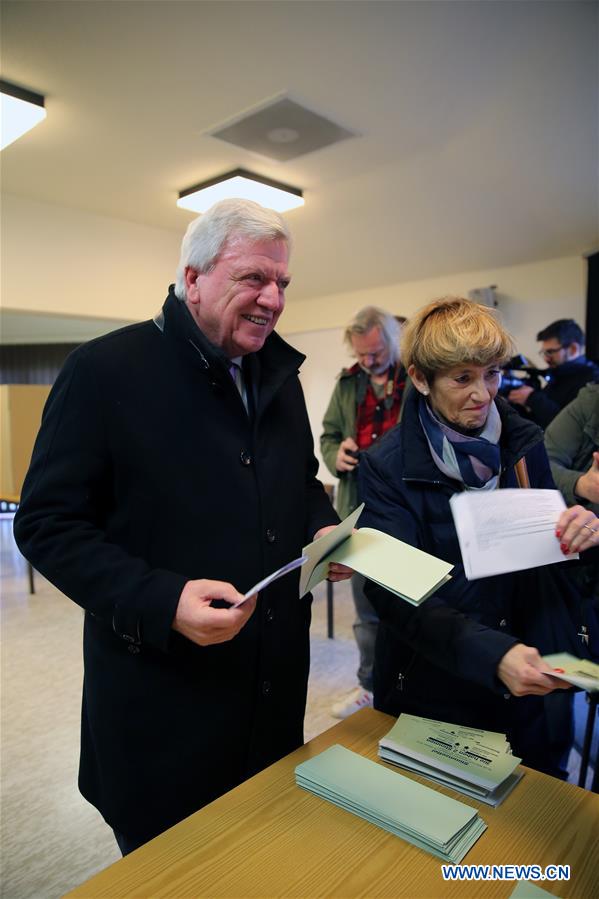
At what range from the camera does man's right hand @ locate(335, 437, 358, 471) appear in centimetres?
255

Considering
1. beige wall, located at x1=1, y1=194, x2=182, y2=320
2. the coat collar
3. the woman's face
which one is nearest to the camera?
the coat collar

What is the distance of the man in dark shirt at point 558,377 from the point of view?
9.68 ft

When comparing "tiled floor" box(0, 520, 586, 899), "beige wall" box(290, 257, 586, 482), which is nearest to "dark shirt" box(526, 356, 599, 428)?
"beige wall" box(290, 257, 586, 482)

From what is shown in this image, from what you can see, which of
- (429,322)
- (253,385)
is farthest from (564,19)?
(253,385)

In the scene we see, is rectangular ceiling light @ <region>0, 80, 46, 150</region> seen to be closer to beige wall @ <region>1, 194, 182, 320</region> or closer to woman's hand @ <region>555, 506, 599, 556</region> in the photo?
beige wall @ <region>1, 194, 182, 320</region>

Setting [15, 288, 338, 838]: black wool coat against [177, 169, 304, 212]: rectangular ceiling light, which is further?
[177, 169, 304, 212]: rectangular ceiling light

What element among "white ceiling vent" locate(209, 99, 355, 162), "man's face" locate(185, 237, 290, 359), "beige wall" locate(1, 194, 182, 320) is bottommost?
"man's face" locate(185, 237, 290, 359)

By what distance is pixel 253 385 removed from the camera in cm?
127

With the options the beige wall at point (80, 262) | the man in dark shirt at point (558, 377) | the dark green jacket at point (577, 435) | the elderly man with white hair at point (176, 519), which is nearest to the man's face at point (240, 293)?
the elderly man with white hair at point (176, 519)

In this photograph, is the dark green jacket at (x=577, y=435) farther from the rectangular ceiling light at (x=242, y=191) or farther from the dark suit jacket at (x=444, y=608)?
the rectangular ceiling light at (x=242, y=191)

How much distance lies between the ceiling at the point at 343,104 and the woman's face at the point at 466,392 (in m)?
1.70

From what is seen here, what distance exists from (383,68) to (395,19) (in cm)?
35

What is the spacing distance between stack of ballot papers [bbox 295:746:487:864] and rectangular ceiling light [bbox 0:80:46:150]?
10.0 feet

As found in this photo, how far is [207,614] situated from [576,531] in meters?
0.67
